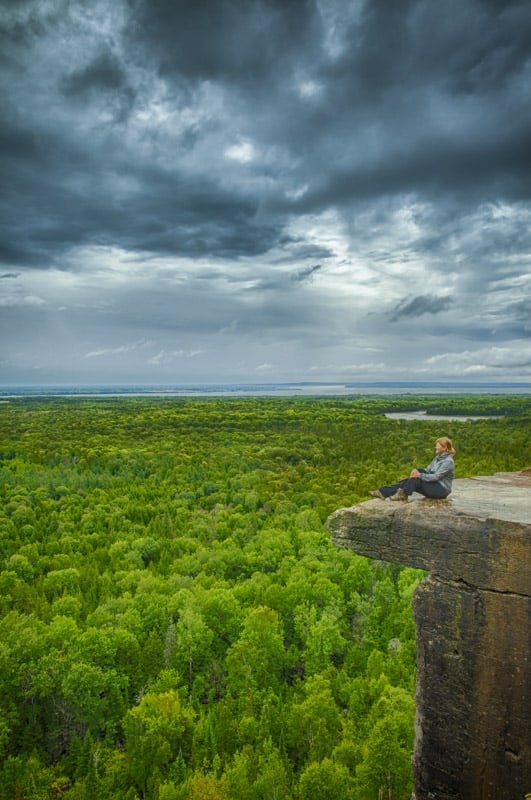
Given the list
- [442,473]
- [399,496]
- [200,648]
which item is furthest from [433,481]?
[200,648]

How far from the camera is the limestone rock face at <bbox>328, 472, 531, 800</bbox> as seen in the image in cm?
712

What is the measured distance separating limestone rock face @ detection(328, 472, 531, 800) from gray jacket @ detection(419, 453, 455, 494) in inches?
17.3

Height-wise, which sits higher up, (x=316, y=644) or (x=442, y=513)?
(x=442, y=513)

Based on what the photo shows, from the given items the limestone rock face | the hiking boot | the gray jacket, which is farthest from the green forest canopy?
the gray jacket

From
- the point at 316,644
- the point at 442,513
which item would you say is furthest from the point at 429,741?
the point at 316,644

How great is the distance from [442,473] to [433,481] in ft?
0.69

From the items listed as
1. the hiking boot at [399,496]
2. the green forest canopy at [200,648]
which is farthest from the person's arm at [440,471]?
the green forest canopy at [200,648]

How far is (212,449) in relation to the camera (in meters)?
76.7

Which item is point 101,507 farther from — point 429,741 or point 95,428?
point 95,428

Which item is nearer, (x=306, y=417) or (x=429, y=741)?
(x=429, y=741)

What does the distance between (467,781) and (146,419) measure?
114311 mm

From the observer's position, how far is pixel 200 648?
23.2 metres

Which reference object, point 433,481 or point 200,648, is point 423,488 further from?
point 200,648

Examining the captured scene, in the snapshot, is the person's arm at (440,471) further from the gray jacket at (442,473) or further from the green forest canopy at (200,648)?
the green forest canopy at (200,648)
